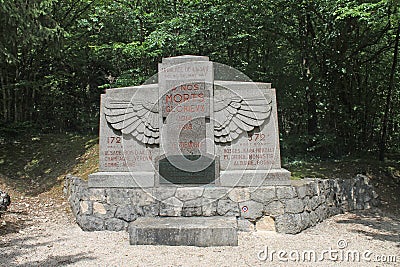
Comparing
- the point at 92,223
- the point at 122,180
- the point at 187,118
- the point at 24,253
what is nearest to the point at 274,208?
the point at 187,118

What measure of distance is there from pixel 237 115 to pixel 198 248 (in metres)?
2.20

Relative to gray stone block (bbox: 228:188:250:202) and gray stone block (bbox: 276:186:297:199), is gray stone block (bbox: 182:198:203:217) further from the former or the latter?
gray stone block (bbox: 276:186:297:199)

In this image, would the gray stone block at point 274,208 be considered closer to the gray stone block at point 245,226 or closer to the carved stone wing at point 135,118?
the gray stone block at point 245,226

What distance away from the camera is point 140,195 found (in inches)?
225

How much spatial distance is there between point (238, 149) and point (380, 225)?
2551 millimetres

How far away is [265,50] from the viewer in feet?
39.5

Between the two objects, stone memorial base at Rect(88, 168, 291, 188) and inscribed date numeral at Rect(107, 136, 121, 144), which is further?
inscribed date numeral at Rect(107, 136, 121, 144)

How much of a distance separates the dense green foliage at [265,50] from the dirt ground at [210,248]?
380 cm

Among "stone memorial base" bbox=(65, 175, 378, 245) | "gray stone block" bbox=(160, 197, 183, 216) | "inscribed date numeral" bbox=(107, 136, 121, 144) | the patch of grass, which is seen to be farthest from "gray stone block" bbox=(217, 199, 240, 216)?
the patch of grass

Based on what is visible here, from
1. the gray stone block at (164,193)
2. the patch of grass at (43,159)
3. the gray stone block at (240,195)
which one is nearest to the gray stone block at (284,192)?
Result: the gray stone block at (240,195)

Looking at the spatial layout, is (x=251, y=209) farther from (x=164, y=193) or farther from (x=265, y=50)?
(x=265, y=50)

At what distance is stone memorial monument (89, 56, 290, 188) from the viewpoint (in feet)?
19.2

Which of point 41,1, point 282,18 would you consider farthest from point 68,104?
point 282,18

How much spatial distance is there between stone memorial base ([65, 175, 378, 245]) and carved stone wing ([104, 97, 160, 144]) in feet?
2.85
